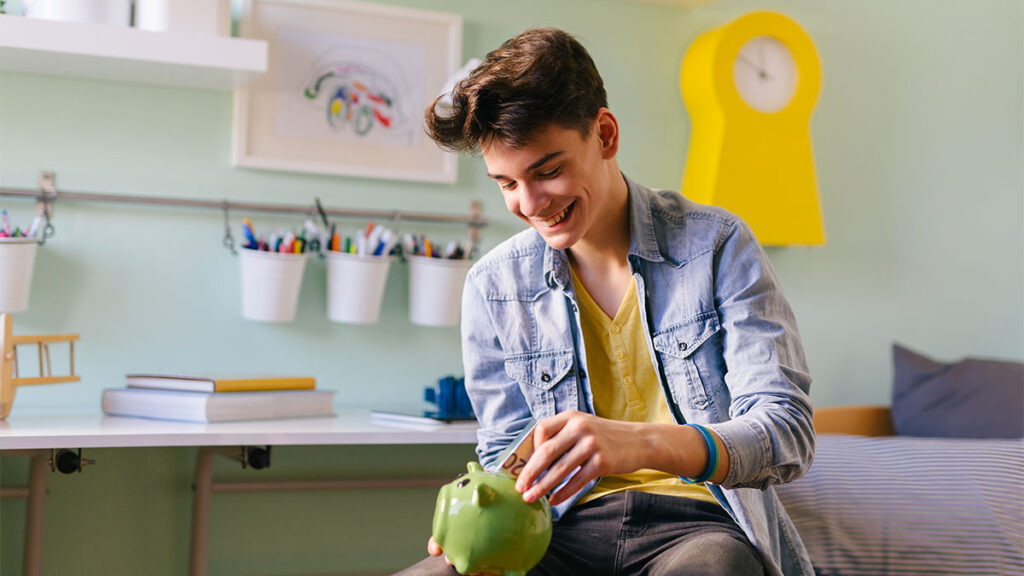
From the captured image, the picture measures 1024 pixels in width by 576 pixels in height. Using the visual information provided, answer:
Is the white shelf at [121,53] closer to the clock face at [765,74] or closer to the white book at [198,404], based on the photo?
the white book at [198,404]

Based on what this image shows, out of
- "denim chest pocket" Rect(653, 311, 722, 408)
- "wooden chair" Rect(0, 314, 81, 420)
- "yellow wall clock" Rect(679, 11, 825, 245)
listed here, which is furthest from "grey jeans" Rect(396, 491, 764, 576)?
"yellow wall clock" Rect(679, 11, 825, 245)

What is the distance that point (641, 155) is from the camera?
2.44 metres

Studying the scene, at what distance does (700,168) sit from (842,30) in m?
0.62

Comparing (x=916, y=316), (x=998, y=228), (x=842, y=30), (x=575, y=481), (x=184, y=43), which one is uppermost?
(x=842, y=30)

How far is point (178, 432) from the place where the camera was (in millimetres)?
1671

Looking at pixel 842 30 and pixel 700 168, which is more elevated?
pixel 842 30

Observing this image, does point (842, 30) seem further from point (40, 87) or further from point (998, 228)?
point (40, 87)

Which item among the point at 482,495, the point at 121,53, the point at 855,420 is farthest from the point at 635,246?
the point at 855,420

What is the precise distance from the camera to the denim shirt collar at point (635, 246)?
1.41 meters

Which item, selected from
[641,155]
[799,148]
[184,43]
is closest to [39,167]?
[184,43]

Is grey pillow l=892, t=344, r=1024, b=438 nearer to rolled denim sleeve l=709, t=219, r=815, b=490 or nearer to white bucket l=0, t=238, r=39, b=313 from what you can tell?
rolled denim sleeve l=709, t=219, r=815, b=490

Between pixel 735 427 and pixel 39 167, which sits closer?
pixel 735 427

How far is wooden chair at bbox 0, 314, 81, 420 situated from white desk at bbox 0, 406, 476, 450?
0.05 m

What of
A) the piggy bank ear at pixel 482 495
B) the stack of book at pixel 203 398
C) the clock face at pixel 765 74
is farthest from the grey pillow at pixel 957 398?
the piggy bank ear at pixel 482 495
